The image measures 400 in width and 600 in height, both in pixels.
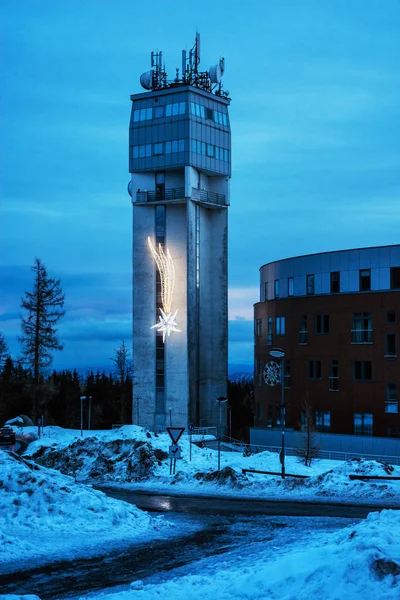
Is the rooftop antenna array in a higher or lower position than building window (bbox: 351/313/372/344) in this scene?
higher

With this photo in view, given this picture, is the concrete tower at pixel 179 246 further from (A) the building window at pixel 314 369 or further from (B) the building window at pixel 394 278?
(B) the building window at pixel 394 278

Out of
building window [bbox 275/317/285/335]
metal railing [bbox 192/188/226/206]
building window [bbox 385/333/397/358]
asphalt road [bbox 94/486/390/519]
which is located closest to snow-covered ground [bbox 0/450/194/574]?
asphalt road [bbox 94/486/390/519]

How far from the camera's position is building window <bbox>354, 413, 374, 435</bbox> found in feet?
185

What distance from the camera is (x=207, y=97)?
8075 cm

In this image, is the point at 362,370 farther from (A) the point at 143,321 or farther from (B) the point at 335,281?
(A) the point at 143,321

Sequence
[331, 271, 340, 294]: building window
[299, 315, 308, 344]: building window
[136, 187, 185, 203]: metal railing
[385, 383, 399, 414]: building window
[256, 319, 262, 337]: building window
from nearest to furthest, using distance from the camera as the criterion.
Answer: [385, 383, 399, 414]: building window < [331, 271, 340, 294]: building window < [299, 315, 308, 344]: building window < [256, 319, 262, 337]: building window < [136, 187, 185, 203]: metal railing

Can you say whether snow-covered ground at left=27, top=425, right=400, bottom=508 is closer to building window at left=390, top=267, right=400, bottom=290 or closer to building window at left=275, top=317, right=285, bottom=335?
building window at left=275, top=317, right=285, bottom=335

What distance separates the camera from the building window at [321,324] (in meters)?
59.9

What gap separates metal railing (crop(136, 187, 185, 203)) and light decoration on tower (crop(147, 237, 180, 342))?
5.00m

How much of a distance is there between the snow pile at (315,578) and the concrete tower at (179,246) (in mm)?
56634

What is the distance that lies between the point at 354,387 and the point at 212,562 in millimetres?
36421

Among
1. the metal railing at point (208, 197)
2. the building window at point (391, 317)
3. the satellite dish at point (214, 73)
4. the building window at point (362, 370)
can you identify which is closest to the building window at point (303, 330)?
the building window at point (362, 370)

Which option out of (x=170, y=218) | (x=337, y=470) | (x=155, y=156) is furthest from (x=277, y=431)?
(x=155, y=156)

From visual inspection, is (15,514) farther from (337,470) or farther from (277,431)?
(277,431)
